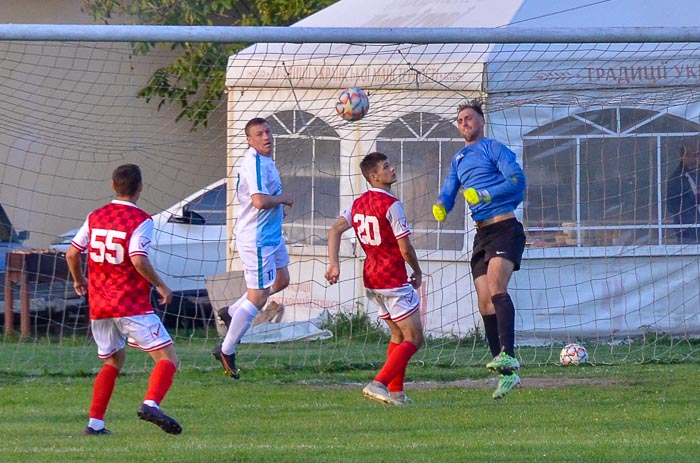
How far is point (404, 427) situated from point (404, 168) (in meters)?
5.99

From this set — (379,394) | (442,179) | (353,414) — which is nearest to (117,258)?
(353,414)

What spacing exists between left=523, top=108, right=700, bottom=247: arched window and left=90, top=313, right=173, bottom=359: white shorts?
6277 millimetres

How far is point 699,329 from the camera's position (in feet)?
40.8

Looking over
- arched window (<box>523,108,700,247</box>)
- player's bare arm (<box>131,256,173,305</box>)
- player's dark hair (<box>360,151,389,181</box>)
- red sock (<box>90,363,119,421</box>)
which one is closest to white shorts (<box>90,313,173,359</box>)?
red sock (<box>90,363,119,421</box>)

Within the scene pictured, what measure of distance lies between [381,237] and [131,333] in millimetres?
1985

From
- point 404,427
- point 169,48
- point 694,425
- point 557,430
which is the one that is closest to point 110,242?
point 404,427

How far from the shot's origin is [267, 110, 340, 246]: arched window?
510 inches

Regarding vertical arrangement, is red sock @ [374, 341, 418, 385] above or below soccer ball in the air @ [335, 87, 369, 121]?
below

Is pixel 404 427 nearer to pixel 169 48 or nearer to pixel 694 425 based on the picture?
pixel 694 425

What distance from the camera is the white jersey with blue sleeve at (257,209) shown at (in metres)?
9.00

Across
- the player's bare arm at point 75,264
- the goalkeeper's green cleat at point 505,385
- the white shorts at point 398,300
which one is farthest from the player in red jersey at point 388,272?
the player's bare arm at point 75,264

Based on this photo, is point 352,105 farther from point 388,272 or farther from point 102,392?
point 102,392

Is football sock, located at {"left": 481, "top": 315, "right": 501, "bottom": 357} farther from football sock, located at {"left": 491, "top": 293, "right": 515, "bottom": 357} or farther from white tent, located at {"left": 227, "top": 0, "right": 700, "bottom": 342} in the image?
white tent, located at {"left": 227, "top": 0, "right": 700, "bottom": 342}

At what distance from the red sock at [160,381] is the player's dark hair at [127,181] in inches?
39.0
